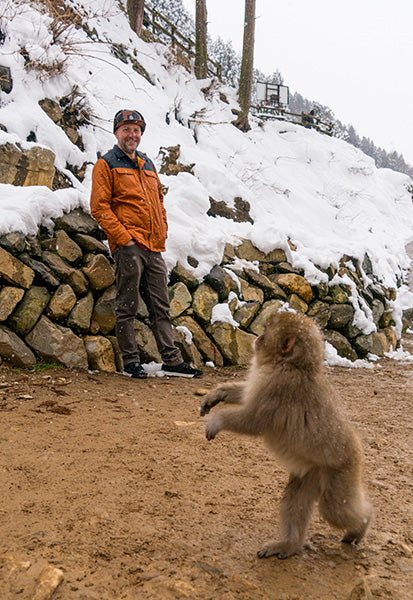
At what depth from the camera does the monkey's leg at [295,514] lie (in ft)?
6.64

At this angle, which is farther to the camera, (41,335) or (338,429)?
(41,335)

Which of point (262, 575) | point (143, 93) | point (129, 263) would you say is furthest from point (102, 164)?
point (143, 93)

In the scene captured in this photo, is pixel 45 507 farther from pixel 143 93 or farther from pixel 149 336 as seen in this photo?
pixel 143 93

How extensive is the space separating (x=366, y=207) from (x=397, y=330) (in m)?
5.31

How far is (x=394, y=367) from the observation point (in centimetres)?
686

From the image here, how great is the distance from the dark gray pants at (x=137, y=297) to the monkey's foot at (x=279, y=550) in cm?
293

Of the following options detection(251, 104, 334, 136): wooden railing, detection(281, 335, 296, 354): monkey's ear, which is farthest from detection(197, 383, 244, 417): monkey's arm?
detection(251, 104, 334, 136): wooden railing

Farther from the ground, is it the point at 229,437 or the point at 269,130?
the point at 269,130

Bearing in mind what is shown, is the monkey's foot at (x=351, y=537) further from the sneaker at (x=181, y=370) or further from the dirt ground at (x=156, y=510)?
the sneaker at (x=181, y=370)

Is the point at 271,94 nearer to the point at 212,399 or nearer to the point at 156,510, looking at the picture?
the point at 212,399

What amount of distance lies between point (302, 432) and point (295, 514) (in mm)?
398

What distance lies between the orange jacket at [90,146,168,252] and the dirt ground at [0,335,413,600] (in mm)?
1616

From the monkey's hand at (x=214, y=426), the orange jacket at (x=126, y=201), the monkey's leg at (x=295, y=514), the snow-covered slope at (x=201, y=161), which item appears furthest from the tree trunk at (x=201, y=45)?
the monkey's leg at (x=295, y=514)

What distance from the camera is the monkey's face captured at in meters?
2.10
